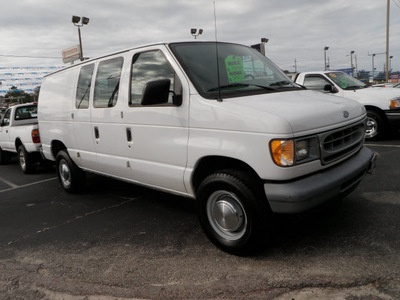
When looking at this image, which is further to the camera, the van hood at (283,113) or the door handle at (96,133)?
the door handle at (96,133)

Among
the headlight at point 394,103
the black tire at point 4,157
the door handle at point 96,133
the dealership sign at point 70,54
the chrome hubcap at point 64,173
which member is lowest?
the black tire at point 4,157

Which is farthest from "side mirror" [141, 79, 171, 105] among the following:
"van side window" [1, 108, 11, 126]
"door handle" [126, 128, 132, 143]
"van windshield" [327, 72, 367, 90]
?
"van side window" [1, 108, 11, 126]

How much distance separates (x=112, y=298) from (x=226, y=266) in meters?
0.97

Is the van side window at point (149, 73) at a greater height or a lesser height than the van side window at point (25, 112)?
greater

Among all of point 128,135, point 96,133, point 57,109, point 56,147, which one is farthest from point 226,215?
point 56,147

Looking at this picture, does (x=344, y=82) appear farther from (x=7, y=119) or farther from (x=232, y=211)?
(x=7, y=119)

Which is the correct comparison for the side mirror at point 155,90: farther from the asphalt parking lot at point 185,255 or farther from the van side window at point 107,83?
the asphalt parking lot at point 185,255

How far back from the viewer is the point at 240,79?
11.3 feet

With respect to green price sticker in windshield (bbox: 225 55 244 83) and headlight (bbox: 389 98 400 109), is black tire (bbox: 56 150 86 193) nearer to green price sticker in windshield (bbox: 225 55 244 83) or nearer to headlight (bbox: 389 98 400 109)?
green price sticker in windshield (bbox: 225 55 244 83)

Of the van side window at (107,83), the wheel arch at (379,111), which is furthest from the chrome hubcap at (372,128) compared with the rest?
the van side window at (107,83)

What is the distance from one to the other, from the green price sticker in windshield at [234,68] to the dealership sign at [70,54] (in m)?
24.8

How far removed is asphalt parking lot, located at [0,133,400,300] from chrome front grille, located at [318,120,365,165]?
58cm

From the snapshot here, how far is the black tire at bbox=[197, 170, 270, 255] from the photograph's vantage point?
9.16 feet

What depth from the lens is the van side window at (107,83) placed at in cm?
407
